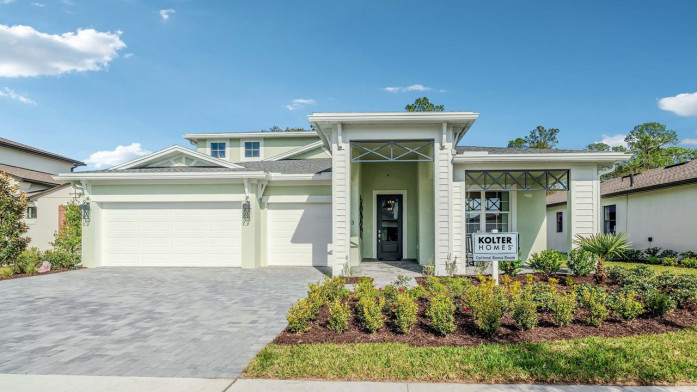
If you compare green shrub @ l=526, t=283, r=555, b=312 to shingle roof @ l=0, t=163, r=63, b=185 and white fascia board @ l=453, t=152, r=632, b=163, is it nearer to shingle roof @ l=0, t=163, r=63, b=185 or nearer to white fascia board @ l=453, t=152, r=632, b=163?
white fascia board @ l=453, t=152, r=632, b=163

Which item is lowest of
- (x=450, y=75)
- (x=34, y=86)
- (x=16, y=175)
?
(x=16, y=175)

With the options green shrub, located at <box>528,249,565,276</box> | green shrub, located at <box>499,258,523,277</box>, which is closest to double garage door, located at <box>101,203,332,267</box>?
green shrub, located at <box>499,258,523,277</box>

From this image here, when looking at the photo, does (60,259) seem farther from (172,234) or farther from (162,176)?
(162,176)

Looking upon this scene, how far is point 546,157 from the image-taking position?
33.9 feet

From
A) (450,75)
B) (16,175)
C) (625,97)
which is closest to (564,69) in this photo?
(450,75)

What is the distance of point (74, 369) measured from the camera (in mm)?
3986

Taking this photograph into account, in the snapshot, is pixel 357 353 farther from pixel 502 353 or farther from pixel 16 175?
pixel 16 175

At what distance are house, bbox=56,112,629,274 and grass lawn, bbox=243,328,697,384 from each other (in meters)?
5.41

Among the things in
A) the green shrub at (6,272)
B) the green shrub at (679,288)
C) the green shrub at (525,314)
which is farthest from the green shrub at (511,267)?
the green shrub at (6,272)

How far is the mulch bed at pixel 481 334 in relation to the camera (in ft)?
15.3

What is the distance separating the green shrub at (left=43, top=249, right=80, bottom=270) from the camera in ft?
37.3

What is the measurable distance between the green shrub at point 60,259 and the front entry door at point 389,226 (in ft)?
32.9

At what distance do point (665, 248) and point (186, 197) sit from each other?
17.4m

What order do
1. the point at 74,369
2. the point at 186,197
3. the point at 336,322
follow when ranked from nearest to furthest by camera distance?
the point at 74,369 < the point at 336,322 < the point at 186,197
